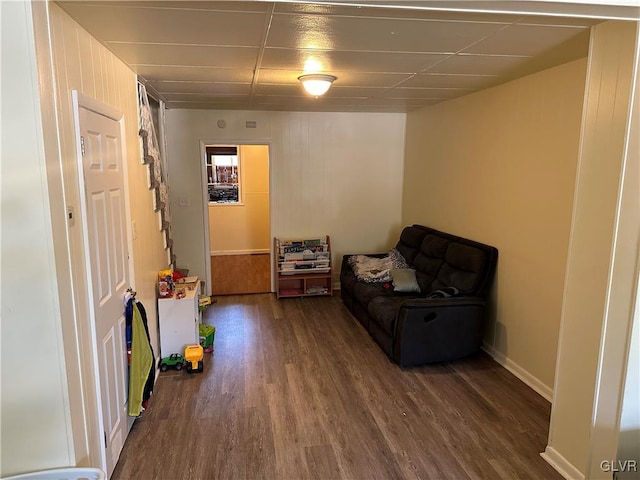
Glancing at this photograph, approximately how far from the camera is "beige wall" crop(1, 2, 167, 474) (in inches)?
56.5

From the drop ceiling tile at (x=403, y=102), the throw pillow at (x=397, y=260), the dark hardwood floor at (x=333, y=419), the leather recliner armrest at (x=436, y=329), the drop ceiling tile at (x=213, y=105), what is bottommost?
the dark hardwood floor at (x=333, y=419)

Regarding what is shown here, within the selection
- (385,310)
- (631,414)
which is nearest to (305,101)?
(385,310)

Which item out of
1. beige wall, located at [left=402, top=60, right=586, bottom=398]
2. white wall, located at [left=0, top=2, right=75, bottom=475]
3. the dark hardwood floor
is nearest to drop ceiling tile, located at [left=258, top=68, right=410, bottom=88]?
beige wall, located at [left=402, top=60, right=586, bottom=398]

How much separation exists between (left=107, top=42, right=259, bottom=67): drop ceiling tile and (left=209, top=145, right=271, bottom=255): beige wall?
195 inches

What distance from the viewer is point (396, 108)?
16.3 ft

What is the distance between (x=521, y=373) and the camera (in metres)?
3.33

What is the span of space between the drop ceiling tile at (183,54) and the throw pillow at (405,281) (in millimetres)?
2451

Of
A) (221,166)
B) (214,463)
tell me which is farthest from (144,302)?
(221,166)

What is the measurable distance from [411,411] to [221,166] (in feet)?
19.5

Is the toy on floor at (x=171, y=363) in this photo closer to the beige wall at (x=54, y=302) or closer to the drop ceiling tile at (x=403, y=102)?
the beige wall at (x=54, y=302)

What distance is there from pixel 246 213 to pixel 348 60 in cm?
538

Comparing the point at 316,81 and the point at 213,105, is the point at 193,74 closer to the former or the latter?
the point at 316,81

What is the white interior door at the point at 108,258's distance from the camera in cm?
204

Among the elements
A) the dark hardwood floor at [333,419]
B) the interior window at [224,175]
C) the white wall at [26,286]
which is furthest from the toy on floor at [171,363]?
the interior window at [224,175]
